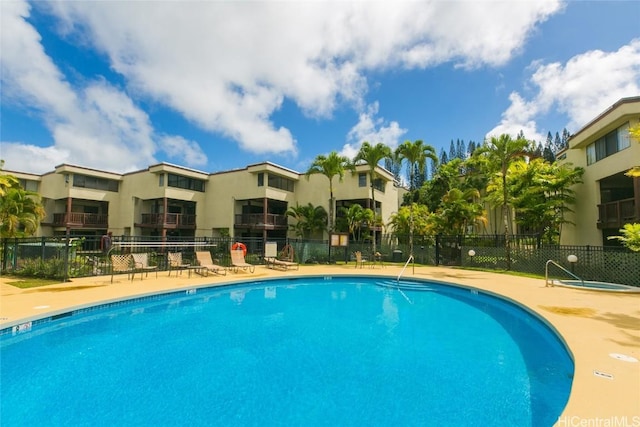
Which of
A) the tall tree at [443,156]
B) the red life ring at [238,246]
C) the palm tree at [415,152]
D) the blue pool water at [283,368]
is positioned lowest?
the blue pool water at [283,368]

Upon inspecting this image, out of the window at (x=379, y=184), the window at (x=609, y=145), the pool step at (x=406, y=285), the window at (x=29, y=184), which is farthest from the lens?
the window at (x=29, y=184)

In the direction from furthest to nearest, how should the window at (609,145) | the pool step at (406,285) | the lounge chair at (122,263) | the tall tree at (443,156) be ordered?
the tall tree at (443,156) < the window at (609,145) < the pool step at (406,285) < the lounge chair at (122,263)

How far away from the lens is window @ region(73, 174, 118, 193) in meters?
25.7

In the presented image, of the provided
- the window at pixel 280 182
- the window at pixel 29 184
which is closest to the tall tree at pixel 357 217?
the window at pixel 280 182

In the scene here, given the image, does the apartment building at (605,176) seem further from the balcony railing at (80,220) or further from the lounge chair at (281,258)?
the balcony railing at (80,220)

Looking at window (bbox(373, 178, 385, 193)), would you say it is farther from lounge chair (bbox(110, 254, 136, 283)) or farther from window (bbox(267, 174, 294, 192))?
lounge chair (bbox(110, 254, 136, 283))

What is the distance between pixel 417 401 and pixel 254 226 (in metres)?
21.5

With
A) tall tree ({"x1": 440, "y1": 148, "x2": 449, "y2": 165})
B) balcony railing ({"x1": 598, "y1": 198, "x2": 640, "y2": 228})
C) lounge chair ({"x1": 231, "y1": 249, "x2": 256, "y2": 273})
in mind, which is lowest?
lounge chair ({"x1": 231, "y1": 249, "x2": 256, "y2": 273})

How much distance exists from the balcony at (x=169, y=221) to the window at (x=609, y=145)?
2847 centimetres

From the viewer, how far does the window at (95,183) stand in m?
25.7

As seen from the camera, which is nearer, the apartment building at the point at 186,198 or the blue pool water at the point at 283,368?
the blue pool water at the point at 283,368

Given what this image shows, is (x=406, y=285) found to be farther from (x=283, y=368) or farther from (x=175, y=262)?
(x=175, y=262)

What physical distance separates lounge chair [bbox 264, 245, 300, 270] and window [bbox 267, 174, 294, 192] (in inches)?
311

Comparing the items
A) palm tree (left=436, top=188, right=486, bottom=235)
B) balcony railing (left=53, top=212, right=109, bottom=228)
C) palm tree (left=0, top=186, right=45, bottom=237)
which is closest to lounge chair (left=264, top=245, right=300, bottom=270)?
palm tree (left=436, top=188, right=486, bottom=235)
